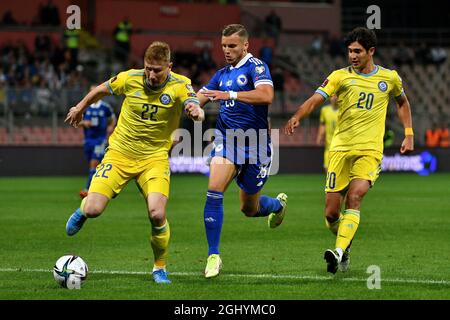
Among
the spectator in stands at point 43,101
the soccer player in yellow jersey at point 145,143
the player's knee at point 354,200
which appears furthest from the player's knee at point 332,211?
the spectator in stands at point 43,101

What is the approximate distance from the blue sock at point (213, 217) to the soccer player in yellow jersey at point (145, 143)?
61 cm

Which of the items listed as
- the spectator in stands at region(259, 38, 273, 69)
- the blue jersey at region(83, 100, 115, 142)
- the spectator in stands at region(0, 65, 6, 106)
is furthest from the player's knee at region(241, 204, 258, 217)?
the spectator in stands at region(259, 38, 273, 69)

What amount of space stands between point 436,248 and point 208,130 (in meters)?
18.7

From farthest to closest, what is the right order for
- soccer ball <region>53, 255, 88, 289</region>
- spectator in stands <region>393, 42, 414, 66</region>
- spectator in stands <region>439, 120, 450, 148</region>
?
spectator in stands <region>393, 42, 414, 66</region> < spectator in stands <region>439, 120, 450, 148</region> < soccer ball <region>53, 255, 88, 289</region>

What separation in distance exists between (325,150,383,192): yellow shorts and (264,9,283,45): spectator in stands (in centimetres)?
2775

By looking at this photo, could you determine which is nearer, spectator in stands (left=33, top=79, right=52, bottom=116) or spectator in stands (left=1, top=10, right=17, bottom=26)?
spectator in stands (left=33, top=79, right=52, bottom=116)

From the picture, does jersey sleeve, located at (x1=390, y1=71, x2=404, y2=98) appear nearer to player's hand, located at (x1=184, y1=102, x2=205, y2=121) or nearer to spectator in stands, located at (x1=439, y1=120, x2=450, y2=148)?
player's hand, located at (x1=184, y1=102, x2=205, y2=121)

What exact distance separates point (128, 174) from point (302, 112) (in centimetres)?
176

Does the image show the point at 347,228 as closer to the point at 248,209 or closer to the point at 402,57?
the point at 248,209

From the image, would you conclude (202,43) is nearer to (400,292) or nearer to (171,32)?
(171,32)

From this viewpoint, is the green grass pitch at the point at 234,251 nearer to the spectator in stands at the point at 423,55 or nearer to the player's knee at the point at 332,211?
the player's knee at the point at 332,211

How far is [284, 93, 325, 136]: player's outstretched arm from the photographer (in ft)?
30.5

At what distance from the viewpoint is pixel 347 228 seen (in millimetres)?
9703

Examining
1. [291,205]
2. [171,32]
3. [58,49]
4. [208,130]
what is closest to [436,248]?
[291,205]
